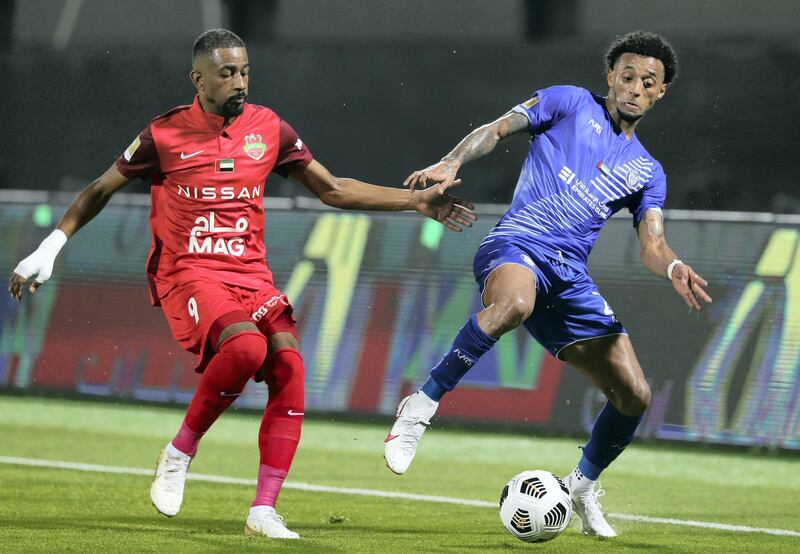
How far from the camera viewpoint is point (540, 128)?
21.8 ft

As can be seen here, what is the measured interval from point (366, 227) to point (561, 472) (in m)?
2.78

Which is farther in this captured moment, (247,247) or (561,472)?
(561,472)

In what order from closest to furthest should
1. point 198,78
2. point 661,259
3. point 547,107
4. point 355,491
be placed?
point 198,78, point 661,259, point 547,107, point 355,491

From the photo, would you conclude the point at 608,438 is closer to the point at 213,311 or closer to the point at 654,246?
the point at 654,246

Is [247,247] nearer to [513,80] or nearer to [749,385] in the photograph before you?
[749,385]

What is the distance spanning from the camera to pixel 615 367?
6543mm

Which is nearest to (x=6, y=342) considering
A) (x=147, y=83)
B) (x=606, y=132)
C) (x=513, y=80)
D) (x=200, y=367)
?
(x=147, y=83)

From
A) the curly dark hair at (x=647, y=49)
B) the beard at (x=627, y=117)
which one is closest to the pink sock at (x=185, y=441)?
the beard at (x=627, y=117)

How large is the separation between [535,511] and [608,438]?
2.88ft

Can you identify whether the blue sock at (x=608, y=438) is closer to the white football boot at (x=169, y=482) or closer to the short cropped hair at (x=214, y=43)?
the white football boot at (x=169, y=482)

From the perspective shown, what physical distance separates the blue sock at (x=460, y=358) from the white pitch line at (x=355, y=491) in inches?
72.7

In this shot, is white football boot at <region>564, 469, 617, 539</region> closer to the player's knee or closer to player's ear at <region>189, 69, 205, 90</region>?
the player's knee

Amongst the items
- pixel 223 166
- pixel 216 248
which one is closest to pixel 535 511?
pixel 216 248

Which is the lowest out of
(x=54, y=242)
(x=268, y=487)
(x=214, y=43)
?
(x=268, y=487)
